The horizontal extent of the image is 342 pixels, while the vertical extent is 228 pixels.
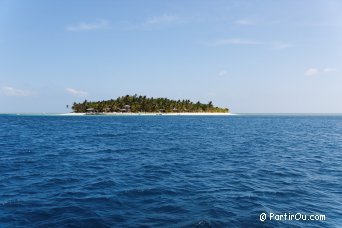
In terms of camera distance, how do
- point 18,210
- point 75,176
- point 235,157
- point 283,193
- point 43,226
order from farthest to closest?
point 235,157 → point 75,176 → point 283,193 → point 18,210 → point 43,226

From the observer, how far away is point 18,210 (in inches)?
592

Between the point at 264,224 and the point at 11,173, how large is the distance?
2071cm

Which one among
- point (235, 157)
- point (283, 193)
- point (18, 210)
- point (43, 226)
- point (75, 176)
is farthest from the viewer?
point (235, 157)

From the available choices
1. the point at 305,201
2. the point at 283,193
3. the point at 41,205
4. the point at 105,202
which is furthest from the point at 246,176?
the point at 41,205

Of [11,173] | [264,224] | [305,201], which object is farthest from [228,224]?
[11,173]

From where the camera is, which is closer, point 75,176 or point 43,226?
point 43,226

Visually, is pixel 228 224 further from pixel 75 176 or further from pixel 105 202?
pixel 75 176

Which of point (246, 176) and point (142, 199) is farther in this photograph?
point (246, 176)

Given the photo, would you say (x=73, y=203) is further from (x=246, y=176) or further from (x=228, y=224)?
(x=246, y=176)

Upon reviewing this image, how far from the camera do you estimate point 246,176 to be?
24000 millimetres

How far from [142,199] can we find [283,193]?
9.52 metres

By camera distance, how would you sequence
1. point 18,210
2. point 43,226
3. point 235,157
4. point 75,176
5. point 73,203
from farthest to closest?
point 235,157 → point 75,176 → point 73,203 → point 18,210 → point 43,226

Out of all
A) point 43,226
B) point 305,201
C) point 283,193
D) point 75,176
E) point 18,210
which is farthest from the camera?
point 75,176

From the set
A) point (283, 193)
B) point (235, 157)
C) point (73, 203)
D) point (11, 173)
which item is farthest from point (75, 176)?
point (235, 157)
